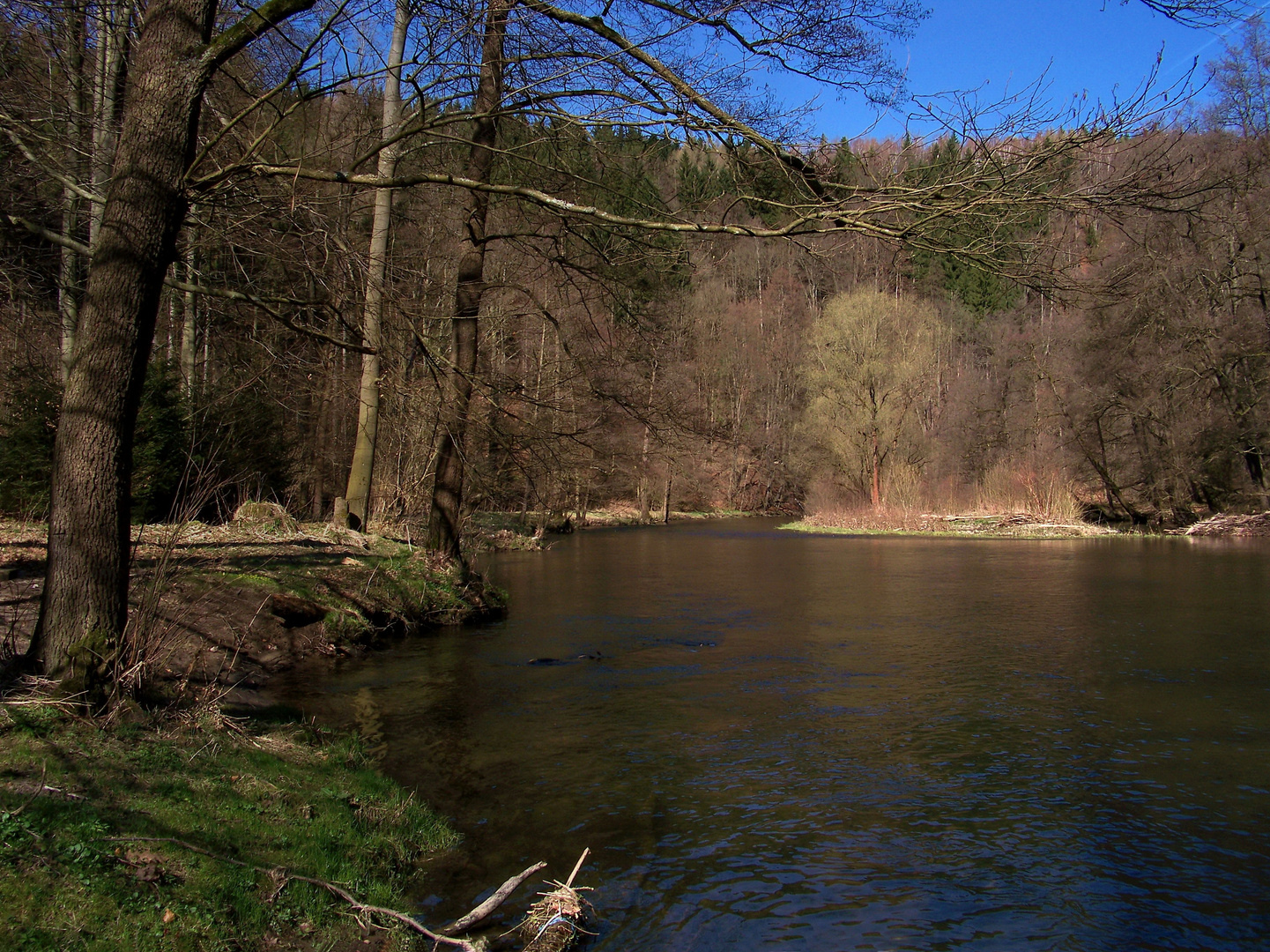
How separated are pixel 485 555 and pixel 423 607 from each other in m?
11.7

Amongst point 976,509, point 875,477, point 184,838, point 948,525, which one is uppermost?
point 875,477

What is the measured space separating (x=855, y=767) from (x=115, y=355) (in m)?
5.31

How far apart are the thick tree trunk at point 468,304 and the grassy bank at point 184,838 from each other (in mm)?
2755

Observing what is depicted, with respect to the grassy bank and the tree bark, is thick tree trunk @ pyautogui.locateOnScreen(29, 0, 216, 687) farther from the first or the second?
the grassy bank

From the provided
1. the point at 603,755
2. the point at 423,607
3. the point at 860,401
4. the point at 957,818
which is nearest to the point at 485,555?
the point at 423,607

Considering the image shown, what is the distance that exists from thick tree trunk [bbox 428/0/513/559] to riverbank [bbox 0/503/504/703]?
0.79m

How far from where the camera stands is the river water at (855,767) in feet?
14.1

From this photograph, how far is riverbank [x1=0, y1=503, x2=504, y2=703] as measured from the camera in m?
6.09

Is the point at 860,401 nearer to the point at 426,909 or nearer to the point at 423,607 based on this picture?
the point at 423,607

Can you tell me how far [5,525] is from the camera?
11.4 m

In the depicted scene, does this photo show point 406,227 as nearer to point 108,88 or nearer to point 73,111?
point 108,88

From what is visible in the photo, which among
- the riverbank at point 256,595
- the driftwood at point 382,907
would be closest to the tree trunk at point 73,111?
the riverbank at point 256,595

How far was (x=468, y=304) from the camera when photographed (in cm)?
1123

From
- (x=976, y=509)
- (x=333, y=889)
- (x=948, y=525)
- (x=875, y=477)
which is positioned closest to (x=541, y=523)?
(x=948, y=525)
